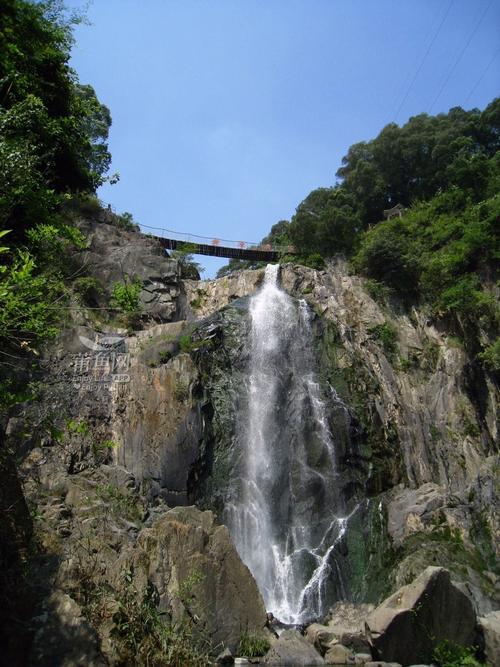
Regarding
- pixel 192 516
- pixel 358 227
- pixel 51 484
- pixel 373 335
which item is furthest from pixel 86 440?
pixel 358 227

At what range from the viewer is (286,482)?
16641 millimetres

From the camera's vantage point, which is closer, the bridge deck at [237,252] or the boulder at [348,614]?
the boulder at [348,614]

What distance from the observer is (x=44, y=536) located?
8602 millimetres

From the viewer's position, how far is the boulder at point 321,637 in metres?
10.8

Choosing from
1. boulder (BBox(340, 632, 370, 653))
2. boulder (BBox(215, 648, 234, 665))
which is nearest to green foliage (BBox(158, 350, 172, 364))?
boulder (BBox(215, 648, 234, 665))

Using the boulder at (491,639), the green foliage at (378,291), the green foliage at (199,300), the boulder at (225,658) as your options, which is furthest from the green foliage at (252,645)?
the green foliage at (378,291)

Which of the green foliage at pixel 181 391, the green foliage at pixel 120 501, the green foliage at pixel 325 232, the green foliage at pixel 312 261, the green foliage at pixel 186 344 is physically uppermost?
the green foliage at pixel 325 232

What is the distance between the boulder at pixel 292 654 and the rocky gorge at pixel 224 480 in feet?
0.13

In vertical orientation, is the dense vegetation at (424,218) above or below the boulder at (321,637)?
above

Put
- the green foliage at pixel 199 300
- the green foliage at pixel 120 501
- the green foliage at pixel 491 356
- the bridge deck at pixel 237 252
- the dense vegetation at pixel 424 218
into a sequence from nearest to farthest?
the green foliage at pixel 120 501, the green foliage at pixel 491 356, the dense vegetation at pixel 424 218, the green foliage at pixel 199 300, the bridge deck at pixel 237 252

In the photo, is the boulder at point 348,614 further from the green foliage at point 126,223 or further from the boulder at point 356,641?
the green foliage at point 126,223

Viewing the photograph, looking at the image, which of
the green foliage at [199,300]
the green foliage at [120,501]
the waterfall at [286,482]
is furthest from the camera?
the green foliage at [199,300]

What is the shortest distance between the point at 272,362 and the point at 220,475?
5242 mm

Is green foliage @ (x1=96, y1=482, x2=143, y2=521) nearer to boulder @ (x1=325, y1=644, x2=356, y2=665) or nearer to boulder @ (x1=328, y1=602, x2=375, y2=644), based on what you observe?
boulder @ (x1=325, y1=644, x2=356, y2=665)
